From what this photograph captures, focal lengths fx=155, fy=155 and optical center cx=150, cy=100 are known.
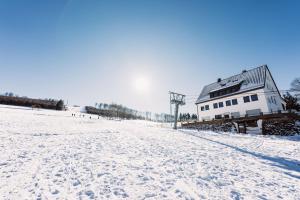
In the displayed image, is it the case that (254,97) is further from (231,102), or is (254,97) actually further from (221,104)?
(221,104)

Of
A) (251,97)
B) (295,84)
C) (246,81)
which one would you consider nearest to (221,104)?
(251,97)

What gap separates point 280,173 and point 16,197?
11.3 metres

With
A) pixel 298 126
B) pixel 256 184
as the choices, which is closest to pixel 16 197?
pixel 256 184

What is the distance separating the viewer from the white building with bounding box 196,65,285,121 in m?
27.9

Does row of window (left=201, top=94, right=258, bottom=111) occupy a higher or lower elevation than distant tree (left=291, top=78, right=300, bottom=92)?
lower

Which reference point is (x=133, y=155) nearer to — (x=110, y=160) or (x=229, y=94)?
(x=110, y=160)

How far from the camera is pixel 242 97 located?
3034cm

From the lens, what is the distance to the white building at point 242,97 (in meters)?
27.9

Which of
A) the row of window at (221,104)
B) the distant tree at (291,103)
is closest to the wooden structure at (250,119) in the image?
the row of window at (221,104)

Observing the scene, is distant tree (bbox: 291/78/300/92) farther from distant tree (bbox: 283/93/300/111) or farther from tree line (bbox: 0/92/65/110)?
tree line (bbox: 0/92/65/110)

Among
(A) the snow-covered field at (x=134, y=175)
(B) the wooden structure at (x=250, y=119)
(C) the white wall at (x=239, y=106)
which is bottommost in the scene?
(A) the snow-covered field at (x=134, y=175)

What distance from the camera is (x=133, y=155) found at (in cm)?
929

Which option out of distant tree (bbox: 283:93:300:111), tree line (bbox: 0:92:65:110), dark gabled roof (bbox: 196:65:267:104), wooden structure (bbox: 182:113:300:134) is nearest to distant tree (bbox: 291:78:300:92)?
distant tree (bbox: 283:93:300:111)

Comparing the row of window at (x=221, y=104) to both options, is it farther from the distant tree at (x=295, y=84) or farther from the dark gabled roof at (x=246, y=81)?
the distant tree at (x=295, y=84)
